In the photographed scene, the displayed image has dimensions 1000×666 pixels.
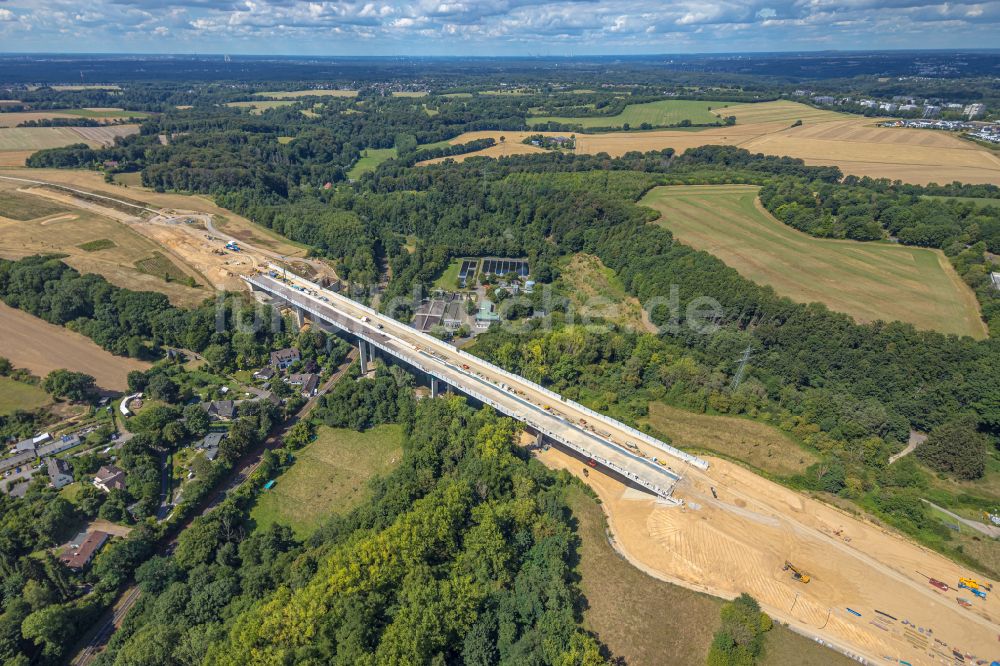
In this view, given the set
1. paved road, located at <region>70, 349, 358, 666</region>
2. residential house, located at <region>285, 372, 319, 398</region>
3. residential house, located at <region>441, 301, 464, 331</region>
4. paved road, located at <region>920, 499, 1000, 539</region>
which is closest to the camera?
paved road, located at <region>70, 349, 358, 666</region>

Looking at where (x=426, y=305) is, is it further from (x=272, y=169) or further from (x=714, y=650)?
(x=272, y=169)

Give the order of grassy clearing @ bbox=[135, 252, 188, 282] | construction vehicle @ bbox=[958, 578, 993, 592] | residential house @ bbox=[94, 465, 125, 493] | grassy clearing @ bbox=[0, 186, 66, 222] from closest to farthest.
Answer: construction vehicle @ bbox=[958, 578, 993, 592] < residential house @ bbox=[94, 465, 125, 493] < grassy clearing @ bbox=[135, 252, 188, 282] < grassy clearing @ bbox=[0, 186, 66, 222]

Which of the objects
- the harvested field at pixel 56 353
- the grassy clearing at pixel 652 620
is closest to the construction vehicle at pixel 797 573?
the grassy clearing at pixel 652 620

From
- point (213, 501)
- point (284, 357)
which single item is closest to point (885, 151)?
point (284, 357)

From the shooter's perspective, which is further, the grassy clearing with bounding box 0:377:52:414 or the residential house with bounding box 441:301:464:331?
the residential house with bounding box 441:301:464:331

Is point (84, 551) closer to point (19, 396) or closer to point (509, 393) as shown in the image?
point (19, 396)

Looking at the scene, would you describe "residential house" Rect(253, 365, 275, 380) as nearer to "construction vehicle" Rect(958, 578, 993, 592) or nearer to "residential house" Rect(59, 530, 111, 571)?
"residential house" Rect(59, 530, 111, 571)

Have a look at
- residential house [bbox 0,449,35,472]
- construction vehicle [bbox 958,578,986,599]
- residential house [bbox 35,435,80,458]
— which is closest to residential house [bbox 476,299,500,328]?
residential house [bbox 35,435,80,458]

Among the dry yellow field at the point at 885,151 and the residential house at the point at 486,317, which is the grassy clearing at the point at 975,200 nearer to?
the dry yellow field at the point at 885,151
